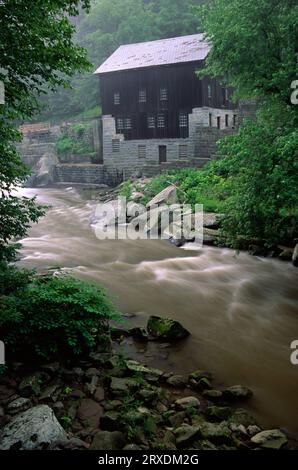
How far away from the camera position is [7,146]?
739 cm

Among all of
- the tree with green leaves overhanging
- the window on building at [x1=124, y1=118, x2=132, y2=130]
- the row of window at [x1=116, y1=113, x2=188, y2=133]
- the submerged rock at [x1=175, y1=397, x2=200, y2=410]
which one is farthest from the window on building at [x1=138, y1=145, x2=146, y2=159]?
the submerged rock at [x1=175, y1=397, x2=200, y2=410]

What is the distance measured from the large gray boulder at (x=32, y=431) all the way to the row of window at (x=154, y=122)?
31.3m

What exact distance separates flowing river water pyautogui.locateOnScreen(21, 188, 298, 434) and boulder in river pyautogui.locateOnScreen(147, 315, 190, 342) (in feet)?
0.77

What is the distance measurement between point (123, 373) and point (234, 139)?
27.9ft

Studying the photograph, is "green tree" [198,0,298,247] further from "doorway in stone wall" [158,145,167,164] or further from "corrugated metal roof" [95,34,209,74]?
"doorway in stone wall" [158,145,167,164]

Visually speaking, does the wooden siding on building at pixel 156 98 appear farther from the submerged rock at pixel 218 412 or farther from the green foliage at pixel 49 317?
the submerged rock at pixel 218 412

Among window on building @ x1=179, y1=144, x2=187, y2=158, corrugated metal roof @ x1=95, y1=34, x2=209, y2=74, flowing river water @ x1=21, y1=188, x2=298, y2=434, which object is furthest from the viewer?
window on building @ x1=179, y1=144, x2=187, y2=158

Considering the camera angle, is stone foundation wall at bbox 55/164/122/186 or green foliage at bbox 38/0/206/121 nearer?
stone foundation wall at bbox 55/164/122/186

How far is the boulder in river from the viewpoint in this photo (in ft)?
27.4

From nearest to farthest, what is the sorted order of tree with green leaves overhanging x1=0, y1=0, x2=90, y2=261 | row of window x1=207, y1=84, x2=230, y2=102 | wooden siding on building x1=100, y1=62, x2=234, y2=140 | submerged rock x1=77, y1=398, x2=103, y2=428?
submerged rock x1=77, y1=398, x2=103, y2=428
tree with green leaves overhanging x1=0, y1=0, x2=90, y2=261
wooden siding on building x1=100, y1=62, x2=234, y2=140
row of window x1=207, y1=84, x2=230, y2=102

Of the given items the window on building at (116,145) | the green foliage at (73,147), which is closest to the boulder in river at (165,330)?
the window on building at (116,145)

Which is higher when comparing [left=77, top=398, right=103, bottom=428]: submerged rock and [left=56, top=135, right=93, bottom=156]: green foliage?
[left=56, top=135, right=93, bottom=156]: green foliage

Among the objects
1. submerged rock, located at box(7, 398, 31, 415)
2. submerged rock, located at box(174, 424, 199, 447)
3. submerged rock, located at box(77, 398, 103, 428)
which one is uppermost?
submerged rock, located at box(7, 398, 31, 415)

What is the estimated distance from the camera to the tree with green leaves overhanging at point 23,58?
6277 millimetres
